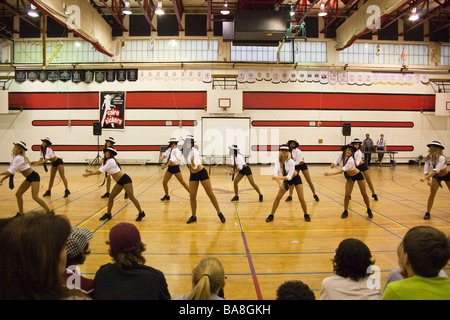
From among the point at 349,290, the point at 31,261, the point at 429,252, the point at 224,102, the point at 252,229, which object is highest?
the point at 224,102

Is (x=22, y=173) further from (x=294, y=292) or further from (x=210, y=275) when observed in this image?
(x=294, y=292)

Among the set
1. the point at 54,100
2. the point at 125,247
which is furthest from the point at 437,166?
the point at 54,100

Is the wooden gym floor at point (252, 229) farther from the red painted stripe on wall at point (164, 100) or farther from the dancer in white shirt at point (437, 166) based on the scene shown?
the red painted stripe on wall at point (164, 100)

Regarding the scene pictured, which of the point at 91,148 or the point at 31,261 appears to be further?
the point at 91,148

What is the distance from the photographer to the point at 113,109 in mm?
17828

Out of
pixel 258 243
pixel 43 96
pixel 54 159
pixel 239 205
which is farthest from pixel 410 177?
pixel 43 96

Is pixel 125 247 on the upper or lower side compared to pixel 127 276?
upper

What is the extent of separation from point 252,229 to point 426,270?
447 cm

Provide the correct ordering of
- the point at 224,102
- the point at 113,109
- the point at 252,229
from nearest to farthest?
1. the point at 252,229
2. the point at 224,102
3. the point at 113,109

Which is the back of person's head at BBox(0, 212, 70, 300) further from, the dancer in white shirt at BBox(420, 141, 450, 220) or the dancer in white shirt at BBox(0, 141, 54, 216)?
the dancer in white shirt at BBox(420, 141, 450, 220)

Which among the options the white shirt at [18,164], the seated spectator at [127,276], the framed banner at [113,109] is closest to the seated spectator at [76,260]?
the seated spectator at [127,276]

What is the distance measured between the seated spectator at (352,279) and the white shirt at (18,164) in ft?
22.6

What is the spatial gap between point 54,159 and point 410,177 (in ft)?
48.6

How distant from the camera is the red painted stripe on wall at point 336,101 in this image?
59.2 feet
